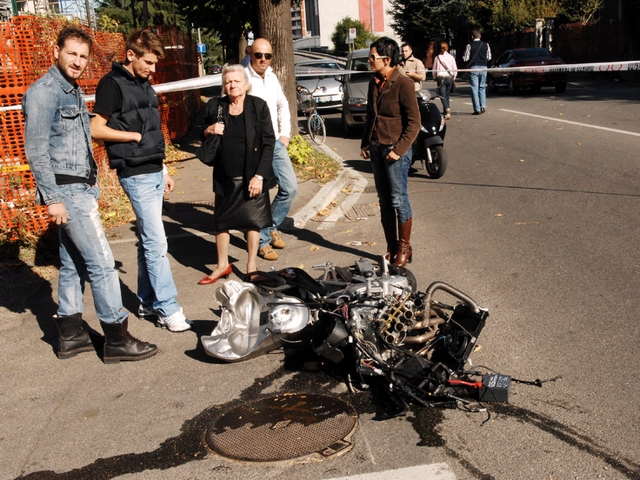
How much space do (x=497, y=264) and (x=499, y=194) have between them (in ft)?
10.2

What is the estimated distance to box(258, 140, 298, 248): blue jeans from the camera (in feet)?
23.6

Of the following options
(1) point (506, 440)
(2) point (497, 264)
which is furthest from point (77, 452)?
(2) point (497, 264)

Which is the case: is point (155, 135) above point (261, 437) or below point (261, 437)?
Answer: above

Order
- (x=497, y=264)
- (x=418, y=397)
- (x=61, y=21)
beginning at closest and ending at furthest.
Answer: (x=418, y=397)
(x=497, y=264)
(x=61, y=21)

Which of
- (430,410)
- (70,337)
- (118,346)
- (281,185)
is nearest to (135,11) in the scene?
(281,185)

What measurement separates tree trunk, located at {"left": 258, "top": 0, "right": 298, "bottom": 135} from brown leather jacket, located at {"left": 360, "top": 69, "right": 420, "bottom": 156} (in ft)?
18.8

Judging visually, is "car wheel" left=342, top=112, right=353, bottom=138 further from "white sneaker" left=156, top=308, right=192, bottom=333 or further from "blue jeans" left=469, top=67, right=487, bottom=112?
"white sneaker" left=156, top=308, right=192, bottom=333

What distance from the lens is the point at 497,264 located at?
6457mm

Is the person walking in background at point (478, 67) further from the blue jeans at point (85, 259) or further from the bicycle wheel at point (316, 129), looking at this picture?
the blue jeans at point (85, 259)

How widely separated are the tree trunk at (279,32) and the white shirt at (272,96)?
15.5 ft

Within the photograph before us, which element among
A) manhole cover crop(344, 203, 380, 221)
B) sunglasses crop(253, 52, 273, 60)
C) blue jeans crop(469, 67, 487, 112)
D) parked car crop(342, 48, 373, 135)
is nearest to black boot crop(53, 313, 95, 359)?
sunglasses crop(253, 52, 273, 60)

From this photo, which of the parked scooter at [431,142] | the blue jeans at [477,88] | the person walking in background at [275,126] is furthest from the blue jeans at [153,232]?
the blue jeans at [477,88]

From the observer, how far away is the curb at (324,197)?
8.59 meters

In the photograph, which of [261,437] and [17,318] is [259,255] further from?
[261,437]
